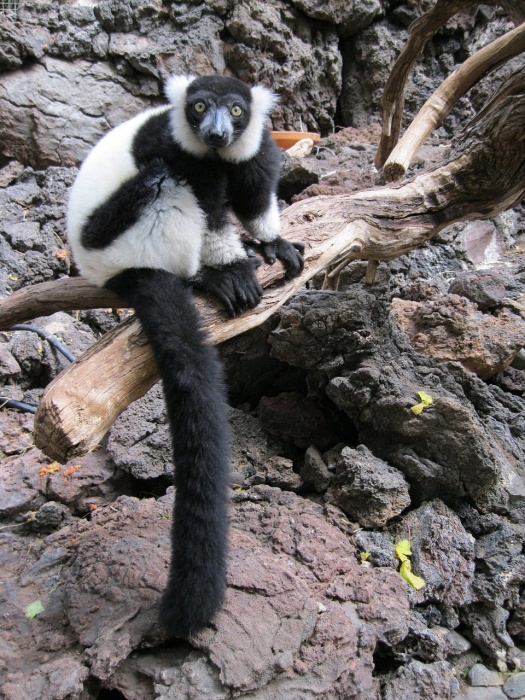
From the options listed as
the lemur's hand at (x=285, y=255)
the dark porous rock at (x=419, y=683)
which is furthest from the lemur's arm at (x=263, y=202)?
the dark porous rock at (x=419, y=683)

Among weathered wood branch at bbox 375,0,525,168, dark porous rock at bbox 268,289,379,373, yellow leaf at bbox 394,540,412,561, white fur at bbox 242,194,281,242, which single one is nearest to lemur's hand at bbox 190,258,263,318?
white fur at bbox 242,194,281,242

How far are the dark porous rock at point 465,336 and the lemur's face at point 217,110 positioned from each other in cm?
165

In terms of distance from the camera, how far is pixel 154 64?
18.4ft

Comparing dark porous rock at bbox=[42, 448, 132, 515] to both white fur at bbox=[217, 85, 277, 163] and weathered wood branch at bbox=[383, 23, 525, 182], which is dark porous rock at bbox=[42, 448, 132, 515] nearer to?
white fur at bbox=[217, 85, 277, 163]

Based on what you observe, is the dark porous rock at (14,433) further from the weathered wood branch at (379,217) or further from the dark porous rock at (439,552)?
the dark porous rock at (439,552)

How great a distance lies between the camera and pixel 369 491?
2547 millimetres

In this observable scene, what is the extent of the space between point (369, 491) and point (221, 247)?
4.44ft

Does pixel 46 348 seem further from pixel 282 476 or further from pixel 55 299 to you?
pixel 282 476

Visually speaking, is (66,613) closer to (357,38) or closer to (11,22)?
(11,22)

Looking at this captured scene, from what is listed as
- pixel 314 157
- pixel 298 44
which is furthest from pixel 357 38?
pixel 314 157

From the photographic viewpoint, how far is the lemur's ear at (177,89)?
104 inches

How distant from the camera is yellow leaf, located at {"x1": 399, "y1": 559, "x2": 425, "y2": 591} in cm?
235

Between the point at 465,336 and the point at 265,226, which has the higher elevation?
the point at 265,226

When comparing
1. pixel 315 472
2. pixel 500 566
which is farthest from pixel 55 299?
pixel 500 566
